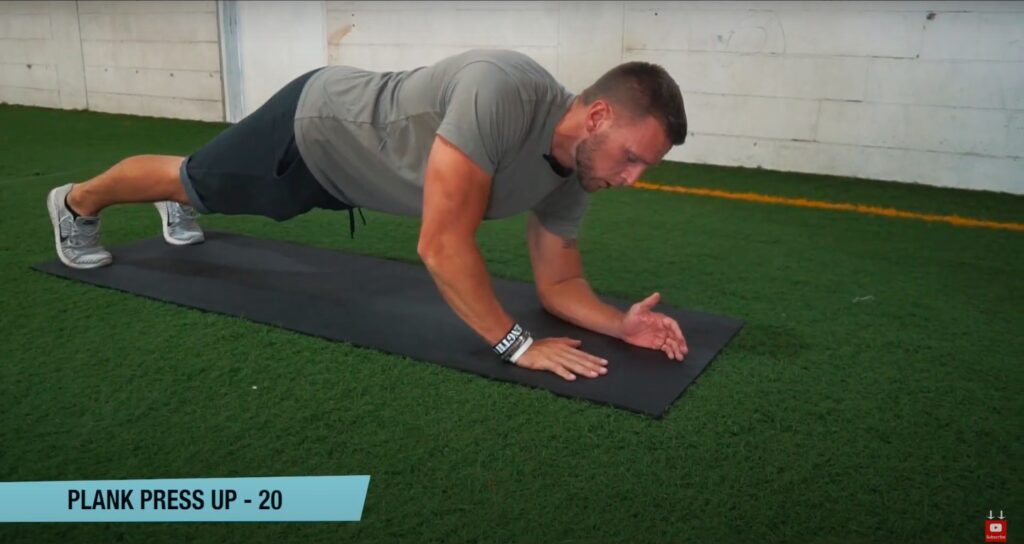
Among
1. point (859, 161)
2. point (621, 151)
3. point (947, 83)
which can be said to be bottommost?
point (859, 161)

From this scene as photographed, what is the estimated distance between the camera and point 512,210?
192 centimetres

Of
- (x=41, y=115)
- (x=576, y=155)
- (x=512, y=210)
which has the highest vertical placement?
(x=576, y=155)

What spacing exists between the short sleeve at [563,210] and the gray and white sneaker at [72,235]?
4.69 feet

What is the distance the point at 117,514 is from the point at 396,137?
1022 mm

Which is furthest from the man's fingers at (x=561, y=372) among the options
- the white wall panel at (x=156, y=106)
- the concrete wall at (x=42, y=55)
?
the concrete wall at (x=42, y=55)

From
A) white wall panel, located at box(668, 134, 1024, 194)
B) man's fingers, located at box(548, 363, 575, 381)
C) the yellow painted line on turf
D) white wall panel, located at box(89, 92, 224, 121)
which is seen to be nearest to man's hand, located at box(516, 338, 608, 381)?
man's fingers, located at box(548, 363, 575, 381)

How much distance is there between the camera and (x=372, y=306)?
221 centimetres

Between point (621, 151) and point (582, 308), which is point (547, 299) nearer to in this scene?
point (582, 308)

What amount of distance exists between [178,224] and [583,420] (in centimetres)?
180

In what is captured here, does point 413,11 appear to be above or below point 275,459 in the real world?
above

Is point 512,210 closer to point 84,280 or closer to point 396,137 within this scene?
point 396,137

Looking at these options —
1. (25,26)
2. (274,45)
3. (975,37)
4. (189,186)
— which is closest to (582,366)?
(189,186)

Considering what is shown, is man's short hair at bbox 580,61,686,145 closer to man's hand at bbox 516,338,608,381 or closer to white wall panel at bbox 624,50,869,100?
man's hand at bbox 516,338,608,381

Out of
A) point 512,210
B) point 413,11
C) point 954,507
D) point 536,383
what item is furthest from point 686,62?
point 954,507
